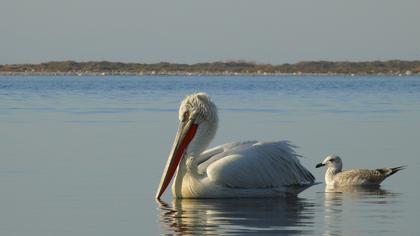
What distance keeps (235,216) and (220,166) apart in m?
1.02

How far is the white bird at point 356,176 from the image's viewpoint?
405 inches

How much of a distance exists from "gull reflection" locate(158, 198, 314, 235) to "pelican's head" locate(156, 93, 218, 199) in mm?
545

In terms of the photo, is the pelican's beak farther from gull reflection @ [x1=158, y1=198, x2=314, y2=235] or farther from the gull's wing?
the gull's wing

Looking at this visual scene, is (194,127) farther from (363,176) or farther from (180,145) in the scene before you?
(363,176)

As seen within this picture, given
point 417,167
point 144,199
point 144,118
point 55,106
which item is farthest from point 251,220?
point 55,106

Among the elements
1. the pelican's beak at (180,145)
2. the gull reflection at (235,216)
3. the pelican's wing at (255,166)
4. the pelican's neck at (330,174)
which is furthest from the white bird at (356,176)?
the pelican's beak at (180,145)

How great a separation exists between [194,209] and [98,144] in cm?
510

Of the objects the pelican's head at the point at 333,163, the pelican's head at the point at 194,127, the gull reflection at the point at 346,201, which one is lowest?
the gull reflection at the point at 346,201

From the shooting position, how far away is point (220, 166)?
29.2 ft

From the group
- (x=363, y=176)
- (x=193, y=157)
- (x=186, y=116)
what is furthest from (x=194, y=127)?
(x=363, y=176)

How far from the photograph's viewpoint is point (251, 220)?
7727mm

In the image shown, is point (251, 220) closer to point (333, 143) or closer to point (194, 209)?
point (194, 209)

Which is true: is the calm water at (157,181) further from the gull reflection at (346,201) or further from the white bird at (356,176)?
the white bird at (356,176)

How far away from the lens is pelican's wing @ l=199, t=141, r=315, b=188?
8938mm
